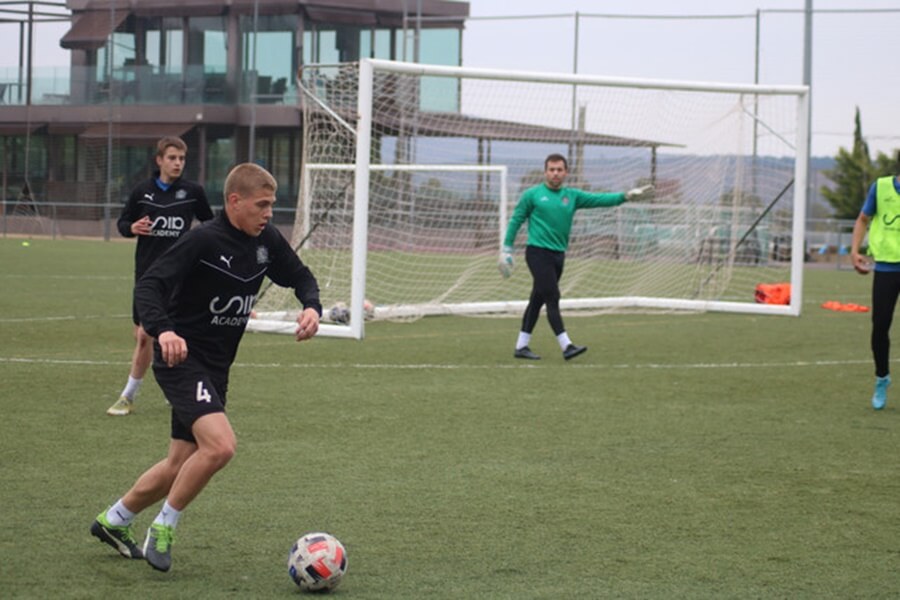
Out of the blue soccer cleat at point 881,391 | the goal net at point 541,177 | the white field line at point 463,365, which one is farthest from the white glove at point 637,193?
the blue soccer cleat at point 881,391

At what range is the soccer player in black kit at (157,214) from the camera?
8938 mm

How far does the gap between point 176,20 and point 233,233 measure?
3743 cm

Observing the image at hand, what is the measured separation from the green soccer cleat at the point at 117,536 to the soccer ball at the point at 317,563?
74cm

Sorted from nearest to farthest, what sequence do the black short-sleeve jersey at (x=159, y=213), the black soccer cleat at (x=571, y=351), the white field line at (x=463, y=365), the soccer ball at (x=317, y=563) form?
the soccer ball at (x=317, y=563) < the black short-sleeve jersey at (x=159, y=213) < the white field line at (x=463, y=365) < the black soccer cleat at (x=571, y=351)

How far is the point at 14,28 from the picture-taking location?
38.8 m

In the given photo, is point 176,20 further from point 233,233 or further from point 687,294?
point 233,233

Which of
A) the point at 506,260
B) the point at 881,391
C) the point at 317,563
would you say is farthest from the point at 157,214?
the point at 506,260

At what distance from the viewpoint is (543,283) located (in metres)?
13.2

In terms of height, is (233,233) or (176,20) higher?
(176,20)

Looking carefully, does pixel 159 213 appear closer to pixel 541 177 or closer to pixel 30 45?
pixel 541 177

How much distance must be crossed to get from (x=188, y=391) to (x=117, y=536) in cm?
67

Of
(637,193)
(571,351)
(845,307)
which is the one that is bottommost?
(571,351)

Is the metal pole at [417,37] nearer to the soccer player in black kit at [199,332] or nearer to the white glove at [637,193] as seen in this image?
the white glove at [637,193]

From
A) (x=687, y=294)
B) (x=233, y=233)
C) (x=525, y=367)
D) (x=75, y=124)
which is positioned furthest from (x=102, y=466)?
(x=75, y=124)
